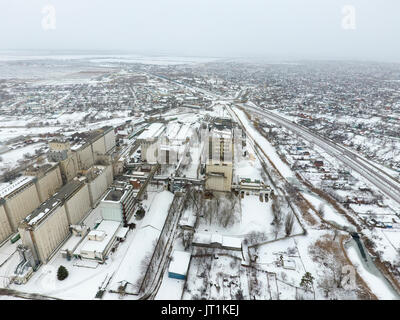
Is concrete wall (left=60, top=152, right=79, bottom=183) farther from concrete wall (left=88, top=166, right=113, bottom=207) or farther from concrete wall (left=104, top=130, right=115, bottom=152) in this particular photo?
concrete wall (left=104, top=130, right=115, bottom=152)

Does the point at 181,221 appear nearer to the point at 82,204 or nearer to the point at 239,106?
the point at 82,204

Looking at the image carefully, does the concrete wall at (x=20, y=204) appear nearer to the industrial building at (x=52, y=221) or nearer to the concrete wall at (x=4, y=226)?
the concrete wall at (x=4, y=226)

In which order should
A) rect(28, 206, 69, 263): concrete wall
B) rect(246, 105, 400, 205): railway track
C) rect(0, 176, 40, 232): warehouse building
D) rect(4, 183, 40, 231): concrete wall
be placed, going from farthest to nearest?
rect(246, 105, 400, 205): railway track, rect(4, 183, 40, 231): concrete wall, rect(0, 176, 40, 232): warehouse building, rect(28, 206, 69, 263): concrete wall

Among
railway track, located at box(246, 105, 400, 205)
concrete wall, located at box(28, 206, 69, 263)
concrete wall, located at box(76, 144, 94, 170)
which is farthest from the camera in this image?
railway track, located at box(246, 105, 400, 205)

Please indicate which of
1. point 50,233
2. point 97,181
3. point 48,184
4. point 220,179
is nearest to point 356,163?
point 220,179

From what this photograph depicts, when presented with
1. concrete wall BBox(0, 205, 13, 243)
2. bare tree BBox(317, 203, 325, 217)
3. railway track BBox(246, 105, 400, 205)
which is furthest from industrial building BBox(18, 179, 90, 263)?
railway track BBox(246, 105, 400, 205)

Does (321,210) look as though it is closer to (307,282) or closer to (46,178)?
(307,282)

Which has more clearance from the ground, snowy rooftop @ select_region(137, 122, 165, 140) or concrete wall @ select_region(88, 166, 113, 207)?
snowy rooftop @ select_region(137, 122, 165, 140)
